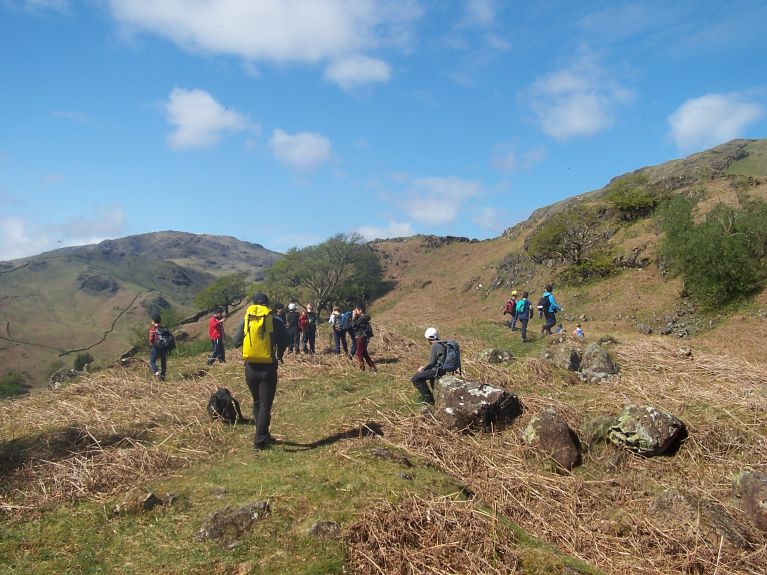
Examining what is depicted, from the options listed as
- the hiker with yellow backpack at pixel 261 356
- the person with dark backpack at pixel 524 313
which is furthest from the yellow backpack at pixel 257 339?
the person with dark backpack at pixel 524 313

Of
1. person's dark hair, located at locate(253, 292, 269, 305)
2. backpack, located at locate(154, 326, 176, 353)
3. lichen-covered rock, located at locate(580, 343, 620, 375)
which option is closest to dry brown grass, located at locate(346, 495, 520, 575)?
person's dark hair, located at locate(253, 292, 269, 305)

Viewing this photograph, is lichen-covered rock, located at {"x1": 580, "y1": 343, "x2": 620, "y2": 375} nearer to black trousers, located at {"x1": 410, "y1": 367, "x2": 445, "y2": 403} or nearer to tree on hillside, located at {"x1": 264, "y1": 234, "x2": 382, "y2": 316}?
black trousers, located at {"x1": 410, "y1": 367, "x2": 445, "y2": 403}

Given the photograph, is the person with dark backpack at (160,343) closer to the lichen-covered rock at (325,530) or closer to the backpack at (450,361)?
the backpack at (450,361)

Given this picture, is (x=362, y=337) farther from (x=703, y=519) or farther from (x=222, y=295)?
(x=222, y=295)

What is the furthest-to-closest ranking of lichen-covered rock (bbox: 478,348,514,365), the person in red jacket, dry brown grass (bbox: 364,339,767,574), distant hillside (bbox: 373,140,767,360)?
1. distant hillside (bbox: 373,140,767,360)
2. the person in red jacket
3. lichen-covered rock (bbox: 478,348,514,365)
4. dry brown grass (bbox: 364,339,767,574)

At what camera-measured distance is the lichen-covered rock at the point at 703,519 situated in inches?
245

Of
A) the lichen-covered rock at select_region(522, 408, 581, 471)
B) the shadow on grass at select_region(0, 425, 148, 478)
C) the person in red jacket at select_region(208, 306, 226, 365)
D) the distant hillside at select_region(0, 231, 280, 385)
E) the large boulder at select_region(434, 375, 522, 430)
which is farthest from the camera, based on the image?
the distant hillside at select_region(0, 231, 280, 385)

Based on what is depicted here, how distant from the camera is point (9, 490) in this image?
6809 millimetres

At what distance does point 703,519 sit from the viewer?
646cm

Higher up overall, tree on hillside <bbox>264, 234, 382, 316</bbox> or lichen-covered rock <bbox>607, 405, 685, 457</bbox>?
tree on hillside <bbox>264, 234, 382, 316</bbox>

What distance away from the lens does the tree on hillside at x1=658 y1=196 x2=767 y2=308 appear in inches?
961

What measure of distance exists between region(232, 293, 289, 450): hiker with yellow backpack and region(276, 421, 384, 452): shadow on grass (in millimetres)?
404

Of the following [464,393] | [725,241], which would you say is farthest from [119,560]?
[725,241]

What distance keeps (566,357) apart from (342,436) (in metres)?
7.26
